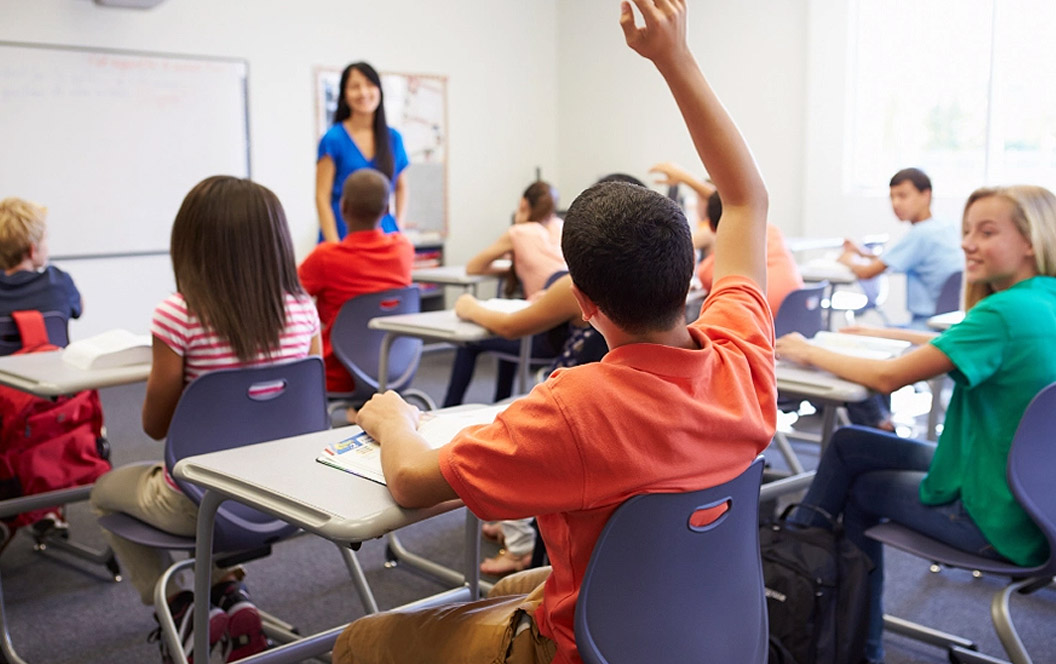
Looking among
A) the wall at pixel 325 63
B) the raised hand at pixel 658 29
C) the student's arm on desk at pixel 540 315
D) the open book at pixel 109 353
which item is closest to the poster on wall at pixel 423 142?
the wall at pixel 325 63

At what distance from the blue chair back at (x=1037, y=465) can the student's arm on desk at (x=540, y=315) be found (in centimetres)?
112

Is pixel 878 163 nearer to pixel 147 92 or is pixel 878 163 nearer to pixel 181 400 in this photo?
pixel 147 92

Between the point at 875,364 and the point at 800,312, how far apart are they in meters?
1.29

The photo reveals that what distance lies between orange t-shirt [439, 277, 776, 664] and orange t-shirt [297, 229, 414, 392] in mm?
2429

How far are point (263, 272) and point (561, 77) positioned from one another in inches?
252

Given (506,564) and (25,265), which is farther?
(25,265)

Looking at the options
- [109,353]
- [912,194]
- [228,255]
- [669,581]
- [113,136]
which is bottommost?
[669,581]

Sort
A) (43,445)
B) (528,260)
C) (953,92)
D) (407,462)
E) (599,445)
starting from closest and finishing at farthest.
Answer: (599,445), (407,462), (43,445), (528,260), (953,92)

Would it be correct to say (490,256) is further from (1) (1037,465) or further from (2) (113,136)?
(2) (113,136)

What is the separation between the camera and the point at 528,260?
12.9 ft

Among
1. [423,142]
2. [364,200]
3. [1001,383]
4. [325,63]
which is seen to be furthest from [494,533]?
[423,142]

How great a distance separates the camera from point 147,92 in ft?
18.9

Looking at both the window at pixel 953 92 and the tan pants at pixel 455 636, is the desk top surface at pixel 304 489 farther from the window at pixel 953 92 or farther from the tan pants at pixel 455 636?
the window at pixel 953 92

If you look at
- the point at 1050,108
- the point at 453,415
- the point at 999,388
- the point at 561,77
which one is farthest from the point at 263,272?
the point at 561,77
